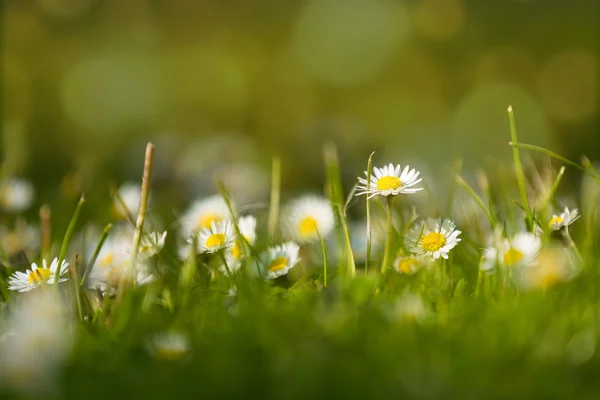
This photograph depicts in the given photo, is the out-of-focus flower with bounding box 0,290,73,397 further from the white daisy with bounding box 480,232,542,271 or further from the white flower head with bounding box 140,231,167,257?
the white daisy with bounding box 480,232,542,271

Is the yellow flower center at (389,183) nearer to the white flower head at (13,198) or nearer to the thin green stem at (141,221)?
the thin green stem at (141,221)

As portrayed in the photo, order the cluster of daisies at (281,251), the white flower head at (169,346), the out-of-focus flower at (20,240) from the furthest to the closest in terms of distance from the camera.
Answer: the out-of-focus flower at (20,240) → the cluster of daisies at (281,251) → the white flower head at (169,346)

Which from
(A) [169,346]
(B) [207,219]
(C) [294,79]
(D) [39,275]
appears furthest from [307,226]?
(C) [294,79]

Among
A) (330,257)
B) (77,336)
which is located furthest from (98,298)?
(330,257)

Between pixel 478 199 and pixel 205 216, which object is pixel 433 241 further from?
pixel 205 216

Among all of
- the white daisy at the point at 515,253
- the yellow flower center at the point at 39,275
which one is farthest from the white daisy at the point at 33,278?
the white daisy at the point at 515,253

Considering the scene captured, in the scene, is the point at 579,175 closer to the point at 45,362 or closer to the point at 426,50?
the point at 426,50
